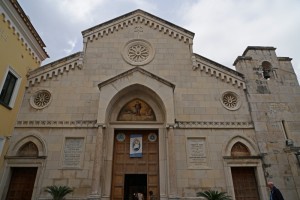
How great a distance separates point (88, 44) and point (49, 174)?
8.23 m

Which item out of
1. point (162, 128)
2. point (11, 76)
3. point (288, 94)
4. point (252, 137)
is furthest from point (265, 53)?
point (11, 76)

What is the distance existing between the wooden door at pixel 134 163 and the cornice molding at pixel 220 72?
497cm

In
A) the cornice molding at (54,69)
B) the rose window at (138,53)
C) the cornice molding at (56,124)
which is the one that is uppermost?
the rose window at (138,53)

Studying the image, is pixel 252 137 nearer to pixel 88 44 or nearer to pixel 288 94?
pixel 288 94

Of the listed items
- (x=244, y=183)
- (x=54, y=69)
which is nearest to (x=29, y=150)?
(x=54, y=69)

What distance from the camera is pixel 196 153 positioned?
11047 millimetres

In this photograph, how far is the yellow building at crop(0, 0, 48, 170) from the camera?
1057cm

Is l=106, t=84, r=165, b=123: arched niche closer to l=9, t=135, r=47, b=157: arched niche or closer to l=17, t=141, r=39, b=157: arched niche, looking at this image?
l=9, t=135, r=47, b=157: arched niche

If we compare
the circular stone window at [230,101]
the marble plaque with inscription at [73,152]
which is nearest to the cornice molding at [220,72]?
the circular stone window at [230,101]

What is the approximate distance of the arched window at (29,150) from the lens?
36.4 feet

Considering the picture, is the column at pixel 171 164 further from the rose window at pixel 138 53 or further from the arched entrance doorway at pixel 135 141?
the rose window at pixel 138 53

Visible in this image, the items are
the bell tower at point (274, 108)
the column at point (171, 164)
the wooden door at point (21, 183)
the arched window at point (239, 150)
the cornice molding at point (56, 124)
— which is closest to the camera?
the column at point (171, 164)

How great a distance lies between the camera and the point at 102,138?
10.9 meters

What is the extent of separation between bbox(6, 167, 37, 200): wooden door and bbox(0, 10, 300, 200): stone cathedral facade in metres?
0.05
